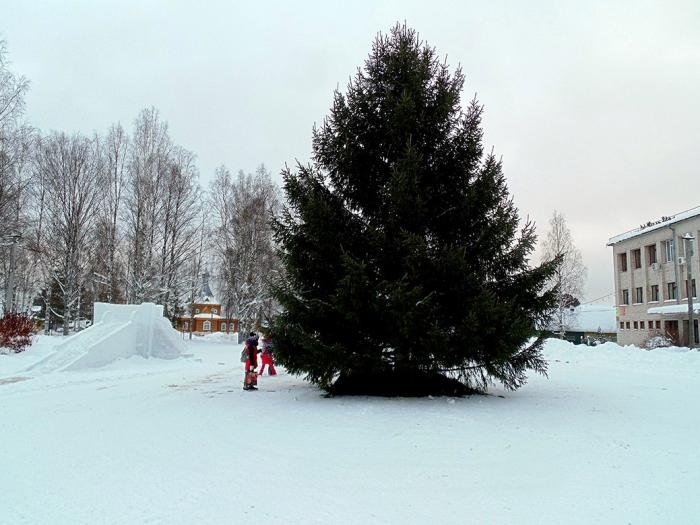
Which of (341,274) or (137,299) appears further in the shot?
(137,299)

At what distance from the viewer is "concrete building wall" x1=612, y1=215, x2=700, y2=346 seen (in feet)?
125

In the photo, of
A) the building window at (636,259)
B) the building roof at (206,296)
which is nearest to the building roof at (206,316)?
the building roof at (206,296)

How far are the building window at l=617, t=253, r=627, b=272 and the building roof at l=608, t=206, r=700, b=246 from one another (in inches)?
54.3

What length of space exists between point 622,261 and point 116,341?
44501mm

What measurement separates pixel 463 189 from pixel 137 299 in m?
27.1

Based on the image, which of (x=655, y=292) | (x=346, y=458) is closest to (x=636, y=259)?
(x=655, y=292)

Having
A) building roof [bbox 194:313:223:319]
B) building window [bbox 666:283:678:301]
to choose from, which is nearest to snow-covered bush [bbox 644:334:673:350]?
building window [bbox 666:283:678:301]

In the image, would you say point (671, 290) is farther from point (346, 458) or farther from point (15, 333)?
point (15, 333)

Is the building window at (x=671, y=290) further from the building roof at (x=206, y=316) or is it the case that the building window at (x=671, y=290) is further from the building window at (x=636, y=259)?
the building roof at (x=206, y=316)

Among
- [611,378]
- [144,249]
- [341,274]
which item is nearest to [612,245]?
[611,378]

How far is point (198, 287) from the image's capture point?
42312 millimetres

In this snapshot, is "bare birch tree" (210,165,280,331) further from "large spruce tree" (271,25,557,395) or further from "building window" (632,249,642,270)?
"building window" (632,249,642,270)

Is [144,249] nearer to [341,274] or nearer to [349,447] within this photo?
[341,274]

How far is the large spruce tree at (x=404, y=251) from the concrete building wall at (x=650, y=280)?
101 ft
